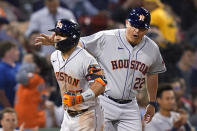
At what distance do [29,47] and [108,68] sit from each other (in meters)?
4.39

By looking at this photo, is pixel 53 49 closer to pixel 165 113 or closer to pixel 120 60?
pixel 165 113

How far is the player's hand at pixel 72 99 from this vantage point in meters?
6.24

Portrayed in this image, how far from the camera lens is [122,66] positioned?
718 centimetres

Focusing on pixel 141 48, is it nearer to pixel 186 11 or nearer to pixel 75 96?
pixel 75 96

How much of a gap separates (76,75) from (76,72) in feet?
0.10

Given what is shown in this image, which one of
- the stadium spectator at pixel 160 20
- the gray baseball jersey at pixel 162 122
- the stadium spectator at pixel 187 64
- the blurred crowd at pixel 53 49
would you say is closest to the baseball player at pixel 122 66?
the blurred crowd at pixel 53 49

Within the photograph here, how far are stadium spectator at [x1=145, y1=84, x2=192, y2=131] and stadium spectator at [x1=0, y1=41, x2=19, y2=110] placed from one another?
7.91ft

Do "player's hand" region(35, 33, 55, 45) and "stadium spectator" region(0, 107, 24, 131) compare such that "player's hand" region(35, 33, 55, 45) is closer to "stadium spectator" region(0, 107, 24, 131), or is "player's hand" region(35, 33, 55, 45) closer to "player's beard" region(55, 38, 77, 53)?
"player's beard" region(55, 38, 77, 53)

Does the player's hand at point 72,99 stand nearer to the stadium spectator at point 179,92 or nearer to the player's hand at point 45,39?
the player's hand at point 45,39

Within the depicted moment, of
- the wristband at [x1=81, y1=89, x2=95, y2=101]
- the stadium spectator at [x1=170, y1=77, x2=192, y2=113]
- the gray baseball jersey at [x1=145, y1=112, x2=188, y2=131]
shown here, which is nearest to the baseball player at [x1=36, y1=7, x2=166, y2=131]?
the wristband at [x1=81, y1=89, x2=95, y2=101]

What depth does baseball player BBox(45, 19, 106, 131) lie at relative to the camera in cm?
649

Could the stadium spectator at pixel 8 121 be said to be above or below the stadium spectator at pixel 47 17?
below

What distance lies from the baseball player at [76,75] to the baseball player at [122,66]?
50 centimetres

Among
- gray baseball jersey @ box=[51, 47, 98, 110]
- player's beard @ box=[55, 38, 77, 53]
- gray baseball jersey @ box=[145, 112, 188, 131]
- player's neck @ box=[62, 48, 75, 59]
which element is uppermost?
player's beard @ box=[55, 38, 77, 53]
